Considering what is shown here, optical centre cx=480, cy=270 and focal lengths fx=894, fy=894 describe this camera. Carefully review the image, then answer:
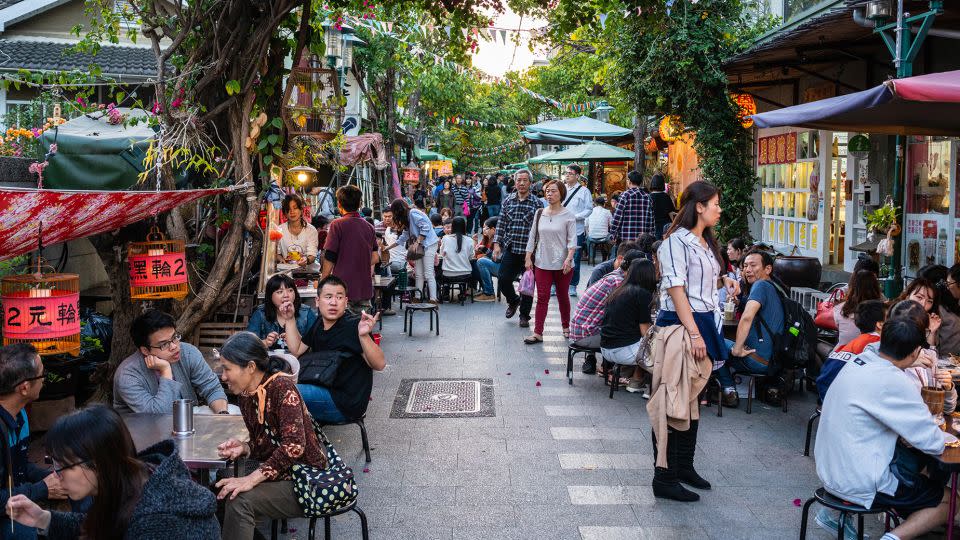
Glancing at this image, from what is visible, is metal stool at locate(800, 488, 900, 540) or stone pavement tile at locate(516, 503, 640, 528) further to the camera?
stone pavement tile at locate(516, 503, 640, 528)

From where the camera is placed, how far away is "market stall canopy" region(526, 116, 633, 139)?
22906mm

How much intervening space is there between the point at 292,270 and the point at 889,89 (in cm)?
673

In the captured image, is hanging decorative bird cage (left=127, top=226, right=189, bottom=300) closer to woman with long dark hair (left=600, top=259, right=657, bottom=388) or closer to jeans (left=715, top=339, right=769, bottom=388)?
woman with long dark hair (left=600, top=259, right=657, bottom=388)

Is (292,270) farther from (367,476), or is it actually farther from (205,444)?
(205,444)

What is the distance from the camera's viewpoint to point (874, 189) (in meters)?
12.6

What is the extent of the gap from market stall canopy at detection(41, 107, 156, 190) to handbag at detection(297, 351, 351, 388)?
10.3 ft

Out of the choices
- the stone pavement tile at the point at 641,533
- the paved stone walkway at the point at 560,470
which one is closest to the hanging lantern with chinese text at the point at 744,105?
the paved stone walkway at the point at 560,470

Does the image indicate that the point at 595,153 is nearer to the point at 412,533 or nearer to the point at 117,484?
the point at 412,533

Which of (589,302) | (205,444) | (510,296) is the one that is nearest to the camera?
(205,444)

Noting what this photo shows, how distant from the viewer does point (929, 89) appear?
5930 millimetres

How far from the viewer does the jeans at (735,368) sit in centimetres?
844

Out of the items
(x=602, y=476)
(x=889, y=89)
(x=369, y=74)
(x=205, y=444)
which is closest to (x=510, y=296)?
(x=602, y=476)

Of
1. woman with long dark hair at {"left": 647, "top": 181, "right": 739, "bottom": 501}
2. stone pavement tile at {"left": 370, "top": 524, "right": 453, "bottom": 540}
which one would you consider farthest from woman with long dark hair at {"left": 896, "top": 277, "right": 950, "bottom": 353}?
stone pavement tile at {"left": 370, "top": 524, "right": 453, "bottom": 540}

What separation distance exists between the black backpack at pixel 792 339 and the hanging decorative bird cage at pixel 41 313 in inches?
231
